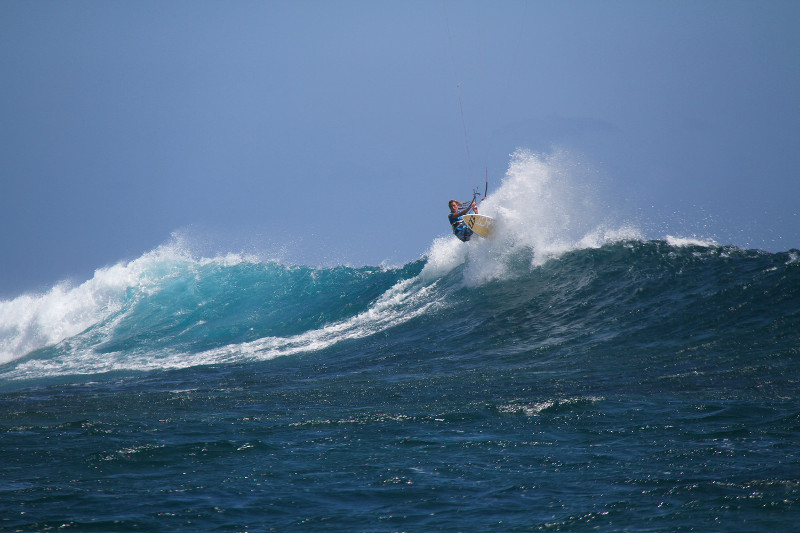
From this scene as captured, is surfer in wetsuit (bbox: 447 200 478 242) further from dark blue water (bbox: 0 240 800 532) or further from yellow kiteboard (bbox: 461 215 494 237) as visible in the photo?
dark blue water (bbox: 0 240 800 532)

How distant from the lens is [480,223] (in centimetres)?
1781

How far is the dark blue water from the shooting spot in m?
4.84

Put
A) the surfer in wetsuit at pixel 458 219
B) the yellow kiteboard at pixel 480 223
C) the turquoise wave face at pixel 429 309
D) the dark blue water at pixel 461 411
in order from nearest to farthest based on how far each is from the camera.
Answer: the dark blue water at pixel 461 411
the turquoise wave face at pixel 429 309
the surfer in wetsuit at pixel 458 219
the yellow kiteboard at pixel 480 223

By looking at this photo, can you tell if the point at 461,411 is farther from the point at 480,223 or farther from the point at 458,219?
the point at 480,223

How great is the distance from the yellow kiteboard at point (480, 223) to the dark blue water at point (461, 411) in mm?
561

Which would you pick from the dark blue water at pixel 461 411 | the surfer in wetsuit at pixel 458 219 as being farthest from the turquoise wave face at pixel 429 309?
the surfer in wetsuit at pixel 458 219

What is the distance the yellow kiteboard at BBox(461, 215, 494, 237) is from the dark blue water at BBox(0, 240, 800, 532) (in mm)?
561

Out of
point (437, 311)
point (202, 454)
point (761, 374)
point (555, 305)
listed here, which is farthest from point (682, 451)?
point (437, 311)

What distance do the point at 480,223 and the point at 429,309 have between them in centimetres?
330

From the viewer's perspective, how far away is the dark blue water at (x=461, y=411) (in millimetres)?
4836

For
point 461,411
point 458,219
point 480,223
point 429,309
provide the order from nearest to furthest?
point 461,411 → point 429,309 → point 458,219 → point 480,223

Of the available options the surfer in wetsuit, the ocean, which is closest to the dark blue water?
the ocean

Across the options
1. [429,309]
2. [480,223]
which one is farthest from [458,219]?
[429,309]

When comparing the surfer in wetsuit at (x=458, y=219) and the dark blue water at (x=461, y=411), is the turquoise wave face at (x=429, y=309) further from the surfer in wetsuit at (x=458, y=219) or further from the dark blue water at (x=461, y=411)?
the surfer in wetsuit at (x=458, y=219)
